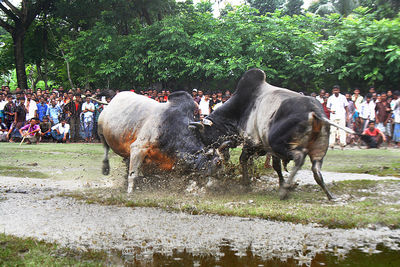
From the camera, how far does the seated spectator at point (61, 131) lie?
1748 centimetres

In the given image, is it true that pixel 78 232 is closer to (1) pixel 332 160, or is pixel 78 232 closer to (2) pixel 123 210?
(2) pixel 123 210

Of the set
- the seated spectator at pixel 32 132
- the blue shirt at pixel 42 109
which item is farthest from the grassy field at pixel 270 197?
the blue shirt at pixel 42 109

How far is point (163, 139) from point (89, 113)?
11349 millimetres

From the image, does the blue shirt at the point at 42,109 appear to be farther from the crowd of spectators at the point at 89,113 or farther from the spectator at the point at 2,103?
the spectator at the point at 2,103

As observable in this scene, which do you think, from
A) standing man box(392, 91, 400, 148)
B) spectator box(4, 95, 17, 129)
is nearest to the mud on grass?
standing man box(392, 91, 400, 148)

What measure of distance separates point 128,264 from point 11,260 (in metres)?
1.00

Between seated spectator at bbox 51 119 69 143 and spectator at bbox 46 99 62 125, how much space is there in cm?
37

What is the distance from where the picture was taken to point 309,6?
29812mm

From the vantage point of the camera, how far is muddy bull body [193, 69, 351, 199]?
5961 mm

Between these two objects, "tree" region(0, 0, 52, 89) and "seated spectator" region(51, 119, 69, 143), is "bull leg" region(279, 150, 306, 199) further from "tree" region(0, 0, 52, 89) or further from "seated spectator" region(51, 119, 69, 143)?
"tree" region(0, 0, 52, 89)

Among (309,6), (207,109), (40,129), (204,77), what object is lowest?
(40,129)

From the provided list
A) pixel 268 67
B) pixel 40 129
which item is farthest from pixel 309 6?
pixel 40 129

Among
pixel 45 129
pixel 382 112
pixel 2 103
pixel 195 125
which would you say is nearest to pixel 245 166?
pixel 195 125

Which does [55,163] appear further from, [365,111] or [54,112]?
[365,111]
